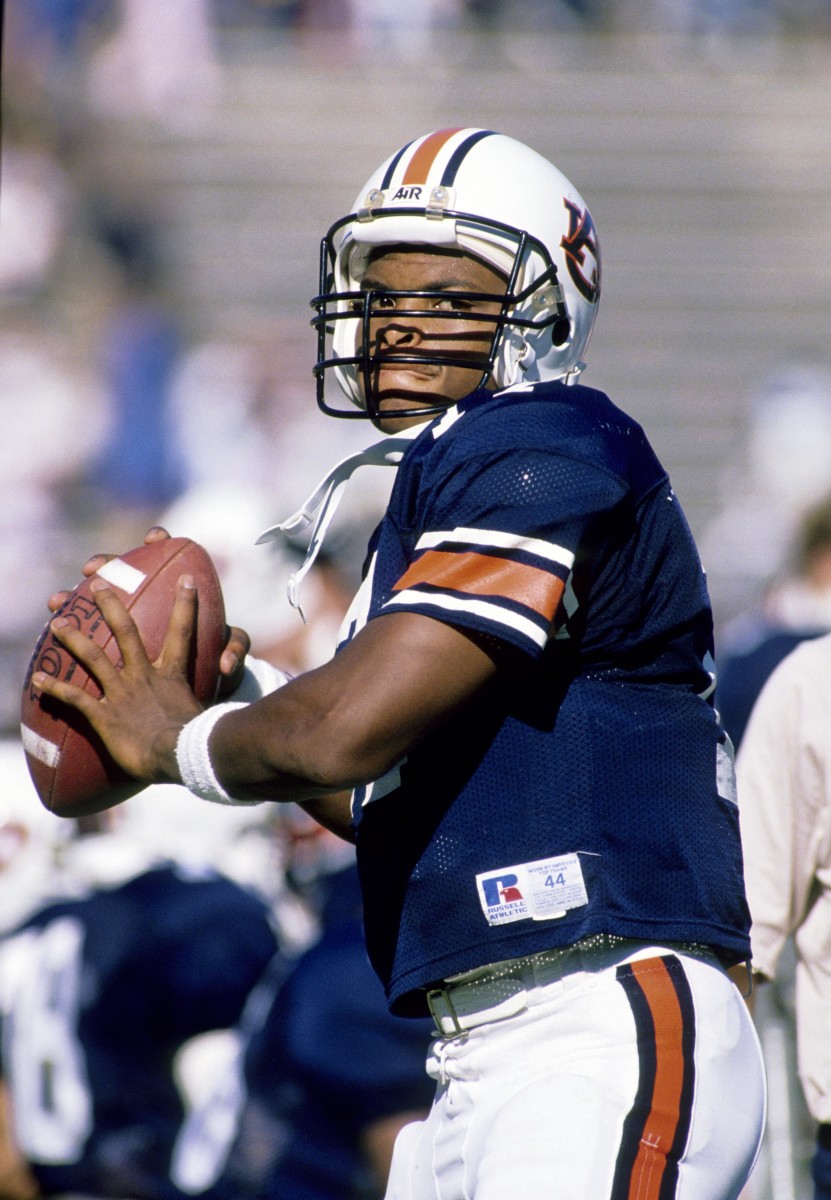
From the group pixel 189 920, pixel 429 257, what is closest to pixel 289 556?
pixel 189 920

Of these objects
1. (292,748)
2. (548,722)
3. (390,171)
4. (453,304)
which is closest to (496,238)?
(453,304)

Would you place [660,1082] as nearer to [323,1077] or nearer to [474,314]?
[474,314]

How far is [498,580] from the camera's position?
200 centimetres

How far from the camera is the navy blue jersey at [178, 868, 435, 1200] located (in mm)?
3775

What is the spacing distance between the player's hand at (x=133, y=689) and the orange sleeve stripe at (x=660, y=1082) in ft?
2.18

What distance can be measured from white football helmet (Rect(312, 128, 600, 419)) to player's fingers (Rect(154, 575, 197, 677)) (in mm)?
390

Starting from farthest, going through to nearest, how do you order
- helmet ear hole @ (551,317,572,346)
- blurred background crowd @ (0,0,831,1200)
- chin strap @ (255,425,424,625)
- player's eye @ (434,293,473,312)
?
blurred background crowd @ (0,0,831,1200) < helmet ear hole @ (551,317,572,346) < player's eye @ (434,293,473,312) < chin strap @ (255,425,424,625)

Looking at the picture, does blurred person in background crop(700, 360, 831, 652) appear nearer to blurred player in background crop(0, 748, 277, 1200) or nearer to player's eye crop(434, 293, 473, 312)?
blurred player in background crop(0, 748, 277, 1200)

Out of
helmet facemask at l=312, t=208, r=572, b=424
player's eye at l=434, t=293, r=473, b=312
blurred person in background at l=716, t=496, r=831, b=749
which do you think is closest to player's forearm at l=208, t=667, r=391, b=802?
helmet facemask at l=312, t=208, r=572, b=424

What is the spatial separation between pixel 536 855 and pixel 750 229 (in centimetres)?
950

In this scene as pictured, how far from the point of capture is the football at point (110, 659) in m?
2.37

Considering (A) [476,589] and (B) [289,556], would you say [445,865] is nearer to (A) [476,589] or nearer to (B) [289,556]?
(A) [476,589]

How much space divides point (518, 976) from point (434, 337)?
3.03 ft

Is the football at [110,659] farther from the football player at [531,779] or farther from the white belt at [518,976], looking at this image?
the white belt at [518,976]
